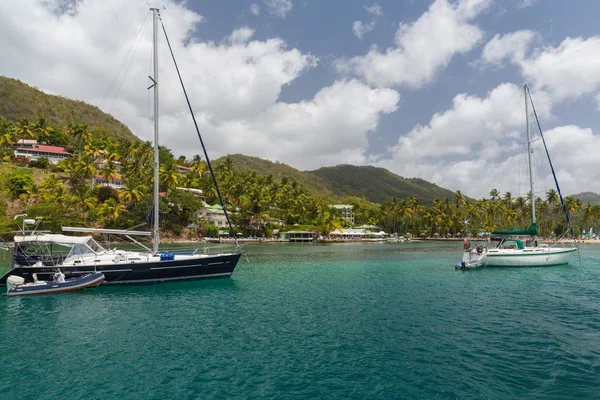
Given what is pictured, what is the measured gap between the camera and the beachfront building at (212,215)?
345ft

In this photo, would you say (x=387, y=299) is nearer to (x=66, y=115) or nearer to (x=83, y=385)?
(x=83, y=385)

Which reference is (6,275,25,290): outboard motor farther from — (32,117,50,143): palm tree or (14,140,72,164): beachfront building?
(32,117,50,143): palm tree

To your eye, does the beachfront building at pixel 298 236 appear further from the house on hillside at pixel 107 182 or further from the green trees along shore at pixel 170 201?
the house on hillside at pixel 107 182

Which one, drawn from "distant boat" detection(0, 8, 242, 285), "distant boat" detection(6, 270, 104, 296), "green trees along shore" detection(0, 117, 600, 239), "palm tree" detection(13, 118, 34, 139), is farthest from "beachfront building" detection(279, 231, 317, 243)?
"distant boat" detection(6, 270, 104, 296)

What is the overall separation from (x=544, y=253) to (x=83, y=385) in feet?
139

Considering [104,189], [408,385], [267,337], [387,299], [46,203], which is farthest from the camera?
[104,189]

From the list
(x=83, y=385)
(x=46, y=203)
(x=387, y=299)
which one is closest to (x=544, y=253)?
(x=387, y=299)

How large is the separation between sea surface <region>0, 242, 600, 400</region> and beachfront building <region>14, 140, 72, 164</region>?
105 m

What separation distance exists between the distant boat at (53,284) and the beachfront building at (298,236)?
283 feet

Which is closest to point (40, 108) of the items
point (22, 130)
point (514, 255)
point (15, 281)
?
point (22, 130)

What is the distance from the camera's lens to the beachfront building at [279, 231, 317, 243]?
11138 centimetres

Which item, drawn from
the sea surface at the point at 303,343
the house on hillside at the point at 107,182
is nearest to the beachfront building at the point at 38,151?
the house on hillside at the point at 107,182

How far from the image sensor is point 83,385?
10.8m

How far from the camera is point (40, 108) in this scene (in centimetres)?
17312
